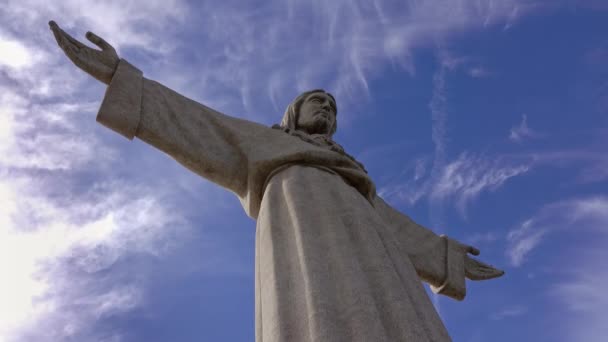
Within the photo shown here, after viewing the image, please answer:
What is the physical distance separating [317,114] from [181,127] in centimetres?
209

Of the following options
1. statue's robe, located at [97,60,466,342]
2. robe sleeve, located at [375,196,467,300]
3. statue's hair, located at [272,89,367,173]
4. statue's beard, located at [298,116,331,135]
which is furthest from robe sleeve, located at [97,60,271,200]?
robe sleeve, located at [375,196,467,300]

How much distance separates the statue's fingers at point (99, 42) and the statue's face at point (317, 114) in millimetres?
2433

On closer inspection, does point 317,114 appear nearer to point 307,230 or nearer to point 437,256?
point 437,256

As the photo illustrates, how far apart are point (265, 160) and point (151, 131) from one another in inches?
43.7

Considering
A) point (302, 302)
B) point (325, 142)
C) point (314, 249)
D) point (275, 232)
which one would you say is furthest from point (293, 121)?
point (302, 302)

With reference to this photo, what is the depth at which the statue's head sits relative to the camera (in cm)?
808

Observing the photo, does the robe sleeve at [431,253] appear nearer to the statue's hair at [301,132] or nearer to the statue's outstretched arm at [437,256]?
the statue's outstretched arm at [437,256]

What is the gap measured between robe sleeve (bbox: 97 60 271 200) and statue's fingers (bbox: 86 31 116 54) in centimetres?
20

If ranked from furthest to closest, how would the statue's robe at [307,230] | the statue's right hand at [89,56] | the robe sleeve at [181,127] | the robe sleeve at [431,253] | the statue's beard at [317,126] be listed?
the statue's beard at [317,126] → the robe sleeve at [431,253] → the statue's right hand at [89,56] → the robe sleeve at [181,127] → the statue's robe at [307,230]

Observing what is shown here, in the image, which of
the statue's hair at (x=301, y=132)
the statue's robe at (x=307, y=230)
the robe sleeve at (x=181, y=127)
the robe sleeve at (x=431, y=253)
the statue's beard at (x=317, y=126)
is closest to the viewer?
the statue's robe at (x=307, y=230)

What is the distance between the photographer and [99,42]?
677 centimetres

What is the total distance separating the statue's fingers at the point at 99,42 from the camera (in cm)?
673

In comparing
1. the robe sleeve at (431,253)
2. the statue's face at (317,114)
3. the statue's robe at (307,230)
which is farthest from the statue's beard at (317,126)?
the robe sleeve at (431,253)

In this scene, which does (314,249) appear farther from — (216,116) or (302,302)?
(216,116)
